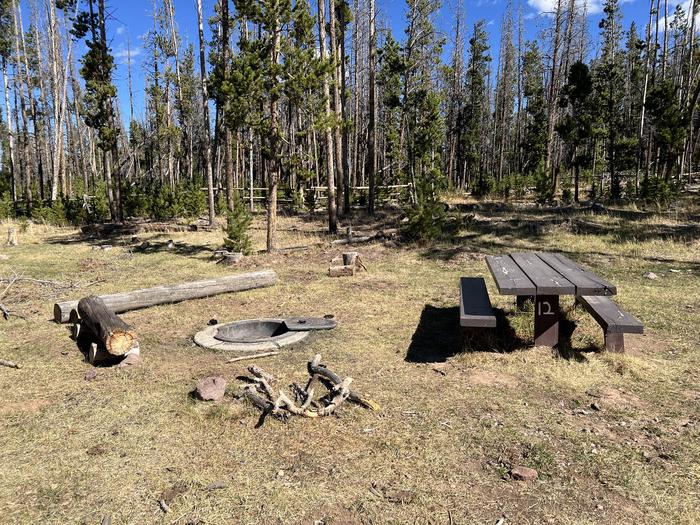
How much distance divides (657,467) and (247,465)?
8.60ft

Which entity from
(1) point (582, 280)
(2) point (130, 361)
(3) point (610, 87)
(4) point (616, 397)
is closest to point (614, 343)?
(1) point (582, 280)

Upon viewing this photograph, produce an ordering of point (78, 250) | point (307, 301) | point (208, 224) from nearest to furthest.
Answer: point (307, 301)
point (78, 250)
point (208, 224)

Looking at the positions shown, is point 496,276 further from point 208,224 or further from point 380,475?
point 208,224

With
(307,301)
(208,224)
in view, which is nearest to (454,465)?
(307,301)

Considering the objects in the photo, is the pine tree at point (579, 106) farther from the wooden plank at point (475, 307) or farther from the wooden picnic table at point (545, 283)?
the wooden plank at point (475, 307)

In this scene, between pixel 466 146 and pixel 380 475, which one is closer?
pixel 380 475

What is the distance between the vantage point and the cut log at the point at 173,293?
6.69 meters

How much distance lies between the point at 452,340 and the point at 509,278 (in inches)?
46.6

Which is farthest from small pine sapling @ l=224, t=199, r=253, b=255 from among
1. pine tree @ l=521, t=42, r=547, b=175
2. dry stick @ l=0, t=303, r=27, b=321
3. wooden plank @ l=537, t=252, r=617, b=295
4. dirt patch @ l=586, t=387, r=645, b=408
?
pine tree @ l=521, t=42, r=547, b=175

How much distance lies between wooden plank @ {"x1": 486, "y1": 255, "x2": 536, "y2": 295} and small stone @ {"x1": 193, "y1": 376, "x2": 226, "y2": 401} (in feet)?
8.68

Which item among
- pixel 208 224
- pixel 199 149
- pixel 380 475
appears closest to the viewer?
pixel 380 475

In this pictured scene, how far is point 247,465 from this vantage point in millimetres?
3168

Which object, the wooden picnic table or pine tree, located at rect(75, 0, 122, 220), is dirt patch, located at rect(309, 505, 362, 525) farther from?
pine tree, located at rect(75, 0, 122, 220)

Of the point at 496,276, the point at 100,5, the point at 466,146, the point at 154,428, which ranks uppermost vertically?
the point at 100,5
